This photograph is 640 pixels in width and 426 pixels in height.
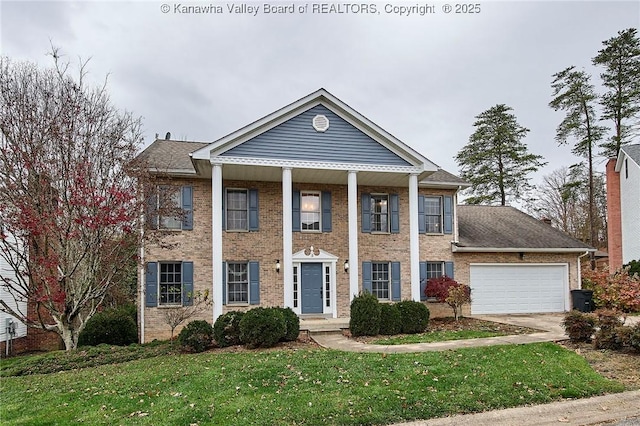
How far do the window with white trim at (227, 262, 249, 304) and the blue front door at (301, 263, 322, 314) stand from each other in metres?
1.96

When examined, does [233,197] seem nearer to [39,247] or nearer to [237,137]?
[237,137]

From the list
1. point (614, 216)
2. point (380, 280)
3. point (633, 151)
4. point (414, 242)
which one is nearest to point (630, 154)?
point (633, 151)

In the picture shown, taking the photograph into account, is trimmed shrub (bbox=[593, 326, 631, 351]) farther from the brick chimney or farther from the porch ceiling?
the brick chimney

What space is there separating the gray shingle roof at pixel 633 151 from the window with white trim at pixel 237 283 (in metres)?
20.7

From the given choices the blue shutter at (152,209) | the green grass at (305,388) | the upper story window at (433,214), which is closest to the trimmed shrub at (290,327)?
the green grass at (305,388)

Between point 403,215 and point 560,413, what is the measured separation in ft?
36.8

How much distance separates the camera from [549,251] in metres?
18.2

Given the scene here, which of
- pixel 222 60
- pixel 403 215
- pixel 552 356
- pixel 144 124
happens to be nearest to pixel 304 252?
pixel 403 215

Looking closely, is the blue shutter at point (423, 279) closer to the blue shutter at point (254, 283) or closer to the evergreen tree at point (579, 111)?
the blue shutter at point (254, 283)

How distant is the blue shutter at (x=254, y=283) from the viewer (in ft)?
50.8

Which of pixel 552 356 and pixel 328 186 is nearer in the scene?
pixel 552 356

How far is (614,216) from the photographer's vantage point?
25844 millimetres

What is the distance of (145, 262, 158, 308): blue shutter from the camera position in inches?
577

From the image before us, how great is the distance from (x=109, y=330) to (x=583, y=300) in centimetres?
1702
